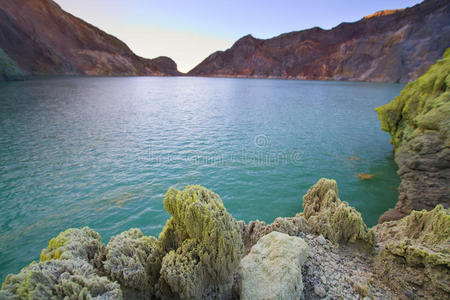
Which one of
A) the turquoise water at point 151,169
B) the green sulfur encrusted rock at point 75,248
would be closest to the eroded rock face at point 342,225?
the turquoise water at point 151,169

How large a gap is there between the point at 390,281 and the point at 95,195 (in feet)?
38.6

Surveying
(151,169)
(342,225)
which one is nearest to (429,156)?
(342,225)

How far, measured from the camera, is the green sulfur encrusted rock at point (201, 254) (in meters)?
4.01

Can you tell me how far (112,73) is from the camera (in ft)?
516

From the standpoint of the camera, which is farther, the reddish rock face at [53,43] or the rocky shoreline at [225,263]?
the reddish rock face at [53,43]

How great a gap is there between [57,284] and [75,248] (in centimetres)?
116

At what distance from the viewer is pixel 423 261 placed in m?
4.38

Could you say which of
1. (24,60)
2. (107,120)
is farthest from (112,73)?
(107,120)

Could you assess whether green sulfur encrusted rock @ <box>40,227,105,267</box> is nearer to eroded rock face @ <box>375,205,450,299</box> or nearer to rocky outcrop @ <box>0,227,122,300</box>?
rocky outcrop @ <box>0,227,122,300</box>

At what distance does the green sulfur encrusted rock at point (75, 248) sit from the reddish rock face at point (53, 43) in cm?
12566

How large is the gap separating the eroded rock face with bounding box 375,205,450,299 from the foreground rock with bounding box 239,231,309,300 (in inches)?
76.6

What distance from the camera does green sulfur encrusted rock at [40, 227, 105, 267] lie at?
372 cm

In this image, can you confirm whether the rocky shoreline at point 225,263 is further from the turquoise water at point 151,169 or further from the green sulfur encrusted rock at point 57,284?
the turquoise water at point 151,169

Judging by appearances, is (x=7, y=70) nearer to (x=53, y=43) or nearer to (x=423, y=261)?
(x=423, y=261)
